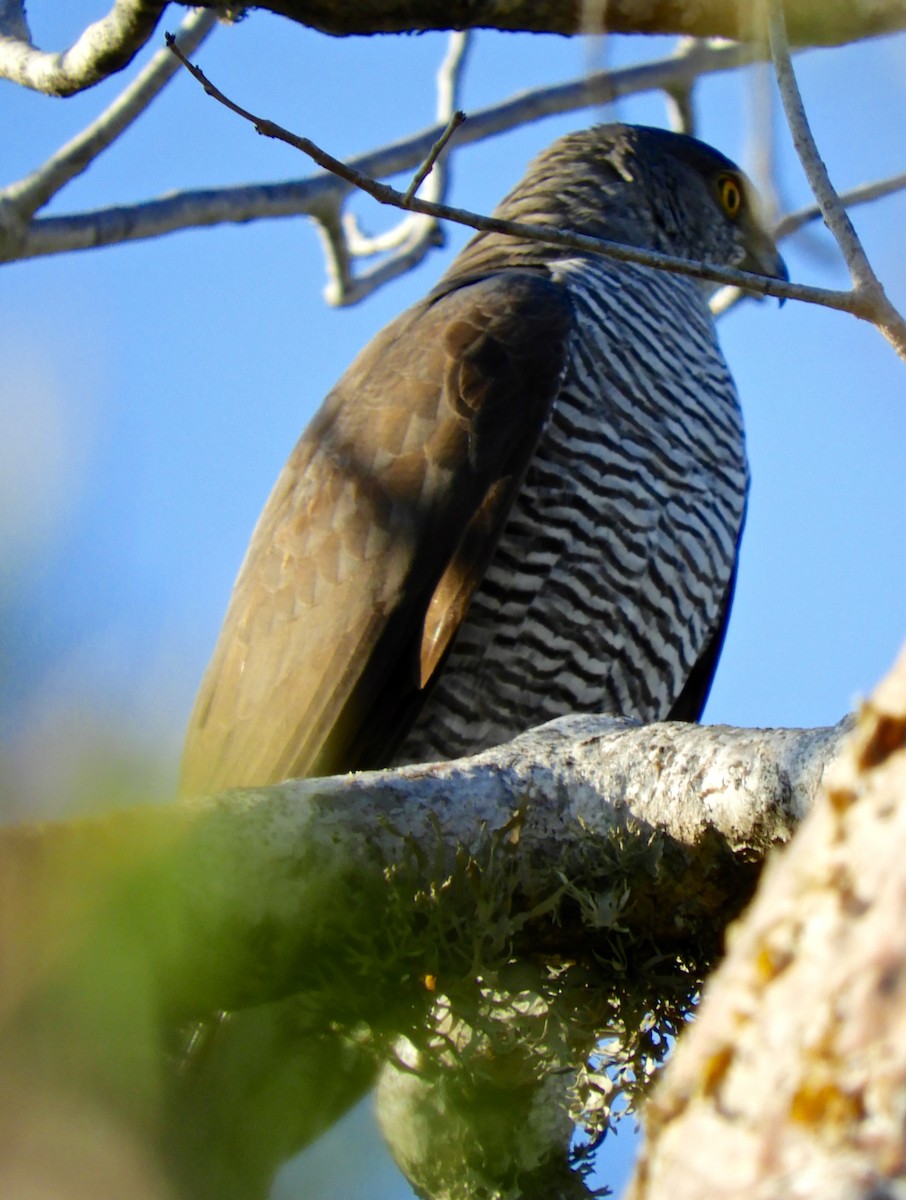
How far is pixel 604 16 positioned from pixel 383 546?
1.55m

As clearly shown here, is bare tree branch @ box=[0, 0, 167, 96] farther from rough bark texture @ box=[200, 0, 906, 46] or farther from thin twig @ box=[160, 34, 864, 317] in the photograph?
thin twig @ box=[160, 34, 864, 317]

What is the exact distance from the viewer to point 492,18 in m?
3.13

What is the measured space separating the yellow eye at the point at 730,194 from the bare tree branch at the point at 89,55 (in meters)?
3.22

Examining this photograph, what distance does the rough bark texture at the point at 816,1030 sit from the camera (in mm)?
709

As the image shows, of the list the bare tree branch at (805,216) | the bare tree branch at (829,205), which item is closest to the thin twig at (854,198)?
the bare tree branch at (805,216)

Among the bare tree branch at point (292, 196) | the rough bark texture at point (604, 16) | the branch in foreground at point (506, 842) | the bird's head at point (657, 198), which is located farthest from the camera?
the bird's head at point (657, 198)

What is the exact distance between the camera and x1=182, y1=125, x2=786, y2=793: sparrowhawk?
385 cm

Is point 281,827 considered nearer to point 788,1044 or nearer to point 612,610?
point 788,1044

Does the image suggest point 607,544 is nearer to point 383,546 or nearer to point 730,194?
point 383,546

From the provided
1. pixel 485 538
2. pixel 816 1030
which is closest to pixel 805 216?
pixel 485 538

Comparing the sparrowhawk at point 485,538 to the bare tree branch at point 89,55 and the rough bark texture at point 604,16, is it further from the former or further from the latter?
the bare tree branch at point 89,55

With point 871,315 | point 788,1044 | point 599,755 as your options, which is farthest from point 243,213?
point 788,1044

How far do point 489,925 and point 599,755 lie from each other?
376 millimetres

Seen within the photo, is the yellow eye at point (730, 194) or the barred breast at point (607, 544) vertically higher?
the yellow eye at point (730, 194)
